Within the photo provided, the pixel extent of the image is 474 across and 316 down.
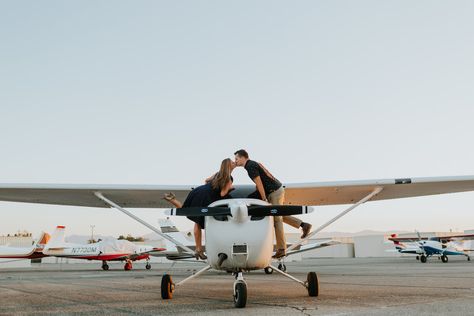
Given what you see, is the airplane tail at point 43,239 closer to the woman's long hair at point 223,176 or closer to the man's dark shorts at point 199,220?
the man's dark shorts at point 199,220

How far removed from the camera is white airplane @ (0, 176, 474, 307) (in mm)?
5285

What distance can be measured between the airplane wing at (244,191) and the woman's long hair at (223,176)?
1.03 meters

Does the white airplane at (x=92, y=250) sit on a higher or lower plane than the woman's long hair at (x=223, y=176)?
lower

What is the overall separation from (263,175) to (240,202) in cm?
97

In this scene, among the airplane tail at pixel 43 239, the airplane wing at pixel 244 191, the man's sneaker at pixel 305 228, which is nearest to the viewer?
the man's sneaker at pixel 305 228

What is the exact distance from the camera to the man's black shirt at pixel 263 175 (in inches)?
239

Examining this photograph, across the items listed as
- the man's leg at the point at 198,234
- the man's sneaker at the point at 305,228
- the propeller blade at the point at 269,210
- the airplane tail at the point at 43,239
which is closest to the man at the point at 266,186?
the propeller blade at the point at 269,210

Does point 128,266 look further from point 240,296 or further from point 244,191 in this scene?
point 240,296

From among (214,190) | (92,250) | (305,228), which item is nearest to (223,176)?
(214,190)

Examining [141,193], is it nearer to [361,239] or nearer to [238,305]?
[238,305]

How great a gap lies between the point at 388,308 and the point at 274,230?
68.5 inches

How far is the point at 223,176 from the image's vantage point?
5.99 m

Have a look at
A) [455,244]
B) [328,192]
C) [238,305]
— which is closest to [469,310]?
[238,305]

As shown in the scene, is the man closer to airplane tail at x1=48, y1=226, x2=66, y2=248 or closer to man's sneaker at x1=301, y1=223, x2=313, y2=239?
man's sneaker at x1=301, y1=223, x2=313, y2=239
